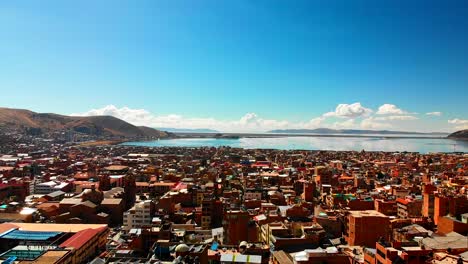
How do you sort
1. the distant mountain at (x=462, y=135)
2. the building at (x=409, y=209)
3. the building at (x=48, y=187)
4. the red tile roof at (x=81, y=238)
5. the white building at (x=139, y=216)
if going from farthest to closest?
the distant mountain at (x=462, y=135), the building at (x=48, y=187), the building at (x=409, y=209), the white building at (x=139, y=216), the red tile roof at (x=81, y=238)

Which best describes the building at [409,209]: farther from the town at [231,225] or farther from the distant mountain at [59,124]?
the distant mountain at [59,124]

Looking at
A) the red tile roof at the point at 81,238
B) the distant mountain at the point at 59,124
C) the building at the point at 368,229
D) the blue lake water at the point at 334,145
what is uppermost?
the distant mountain at the point at 59,124

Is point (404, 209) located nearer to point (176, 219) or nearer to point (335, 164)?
point (176, 219)

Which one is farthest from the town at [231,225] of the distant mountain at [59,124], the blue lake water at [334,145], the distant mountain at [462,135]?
the distant mountain at [462,135]

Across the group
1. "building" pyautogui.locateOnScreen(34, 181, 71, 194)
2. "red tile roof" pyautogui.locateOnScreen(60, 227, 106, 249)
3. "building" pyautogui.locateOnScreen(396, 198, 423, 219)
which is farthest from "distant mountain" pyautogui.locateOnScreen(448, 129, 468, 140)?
"red tile roof" pyautogui.locateOnScreen(60, 227, 106, 249)

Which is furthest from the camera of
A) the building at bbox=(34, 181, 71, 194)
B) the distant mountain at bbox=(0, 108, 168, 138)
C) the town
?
the distant mountain at bbox=(0, 108, 168, 138)

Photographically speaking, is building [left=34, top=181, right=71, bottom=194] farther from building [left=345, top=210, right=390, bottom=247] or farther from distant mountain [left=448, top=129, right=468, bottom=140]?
distant mountain [left=448, top=129, right=468, bottom=140]
